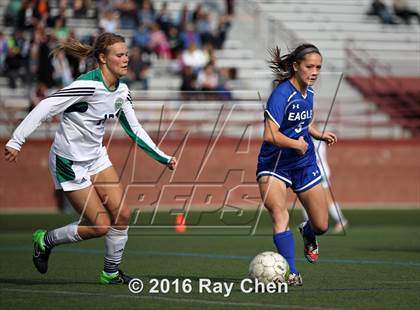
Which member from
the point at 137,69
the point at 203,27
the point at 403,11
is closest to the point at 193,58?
the point at 203,27

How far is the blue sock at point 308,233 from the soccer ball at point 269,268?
1.30m

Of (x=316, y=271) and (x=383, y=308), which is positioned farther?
(x=316, y=271)

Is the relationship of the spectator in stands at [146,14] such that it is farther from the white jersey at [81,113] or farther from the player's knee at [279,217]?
the player's knee at [279,217]

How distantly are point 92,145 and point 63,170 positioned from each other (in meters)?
0.36

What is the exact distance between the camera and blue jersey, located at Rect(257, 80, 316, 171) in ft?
31.4

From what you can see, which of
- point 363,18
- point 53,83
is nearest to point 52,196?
point 53,83

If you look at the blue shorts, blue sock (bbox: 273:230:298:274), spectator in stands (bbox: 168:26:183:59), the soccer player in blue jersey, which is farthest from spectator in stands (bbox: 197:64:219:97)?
blue sock (bbox: 273:230:298:274)

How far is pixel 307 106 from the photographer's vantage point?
9805 mm

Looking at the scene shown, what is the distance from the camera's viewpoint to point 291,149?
383 inches

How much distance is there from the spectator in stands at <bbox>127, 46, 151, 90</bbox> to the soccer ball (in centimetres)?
1511

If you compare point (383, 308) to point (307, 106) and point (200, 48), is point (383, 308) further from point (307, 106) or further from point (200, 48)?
point (200, 48)

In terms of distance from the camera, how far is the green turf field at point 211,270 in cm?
846

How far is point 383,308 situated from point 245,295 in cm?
133

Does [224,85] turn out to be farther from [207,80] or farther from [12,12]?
[12,12]
